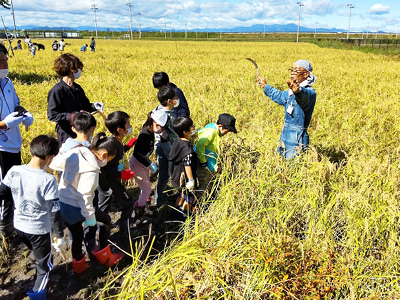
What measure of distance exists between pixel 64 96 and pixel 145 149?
914mm

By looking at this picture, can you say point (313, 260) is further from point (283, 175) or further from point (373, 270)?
point (283, 175)

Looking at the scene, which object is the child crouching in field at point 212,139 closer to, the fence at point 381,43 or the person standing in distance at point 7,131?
the person standing in distance at point 7,131

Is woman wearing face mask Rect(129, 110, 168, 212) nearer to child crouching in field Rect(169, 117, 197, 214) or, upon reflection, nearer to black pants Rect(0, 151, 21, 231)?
child crouching in field Rect(169, 117, 197, 214)

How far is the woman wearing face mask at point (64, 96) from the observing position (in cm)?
262

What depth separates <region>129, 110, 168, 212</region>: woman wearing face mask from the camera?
277 cm

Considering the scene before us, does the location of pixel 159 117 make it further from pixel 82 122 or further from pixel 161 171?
pixel 82 122

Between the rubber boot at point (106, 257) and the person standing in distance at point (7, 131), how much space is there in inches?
38.2

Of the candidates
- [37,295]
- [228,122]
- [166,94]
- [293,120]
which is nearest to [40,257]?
[37,295]

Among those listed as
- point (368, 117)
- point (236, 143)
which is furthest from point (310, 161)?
point (368, 117)

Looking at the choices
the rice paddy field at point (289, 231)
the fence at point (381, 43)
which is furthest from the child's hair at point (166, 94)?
the fence at point (381, 43)

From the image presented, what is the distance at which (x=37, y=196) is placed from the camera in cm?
185

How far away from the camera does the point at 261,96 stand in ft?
23.6

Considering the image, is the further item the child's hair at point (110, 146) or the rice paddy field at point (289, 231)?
the child's hair at point (110, 146)

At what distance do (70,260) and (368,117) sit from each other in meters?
5.45
